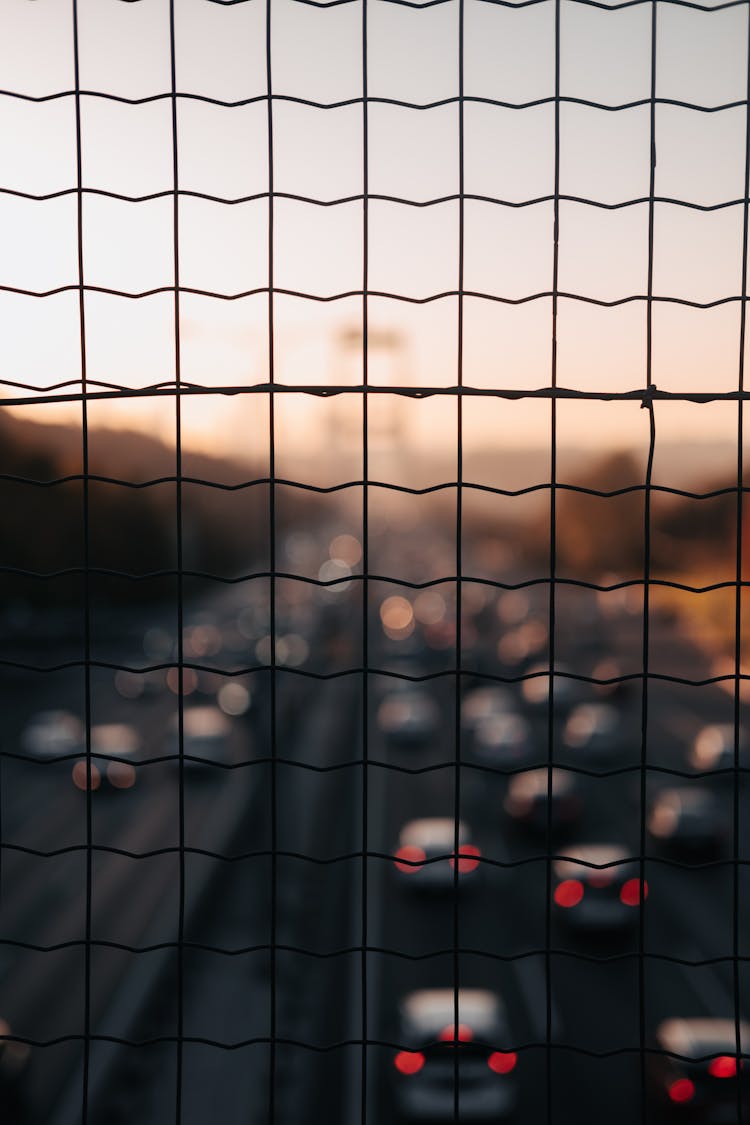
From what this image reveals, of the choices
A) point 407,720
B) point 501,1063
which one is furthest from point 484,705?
point 501,1063

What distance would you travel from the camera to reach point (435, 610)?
38.2m

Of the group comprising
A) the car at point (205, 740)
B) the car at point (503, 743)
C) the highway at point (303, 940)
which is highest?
the car at point (205, 740)

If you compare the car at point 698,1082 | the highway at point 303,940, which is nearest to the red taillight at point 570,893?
the highway at point 303,940

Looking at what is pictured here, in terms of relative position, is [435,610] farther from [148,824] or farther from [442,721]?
[148,824]

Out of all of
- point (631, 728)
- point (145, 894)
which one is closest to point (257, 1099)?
point (145, 894)

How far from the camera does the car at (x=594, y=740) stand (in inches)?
544

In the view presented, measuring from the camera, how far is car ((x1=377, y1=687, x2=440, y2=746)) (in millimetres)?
15867

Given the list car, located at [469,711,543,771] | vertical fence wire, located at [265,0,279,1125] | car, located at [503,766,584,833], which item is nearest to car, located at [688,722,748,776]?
car, located at [503,766,584,833]

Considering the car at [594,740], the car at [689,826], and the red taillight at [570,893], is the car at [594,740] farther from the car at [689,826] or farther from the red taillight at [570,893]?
the red taillight at [570,893]

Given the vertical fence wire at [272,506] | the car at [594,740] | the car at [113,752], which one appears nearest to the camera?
the vertical fence wire at [272,506]

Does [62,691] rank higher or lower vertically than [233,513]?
lower

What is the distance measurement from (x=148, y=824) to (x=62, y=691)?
29.9ft

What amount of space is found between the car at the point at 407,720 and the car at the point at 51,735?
15.6ft

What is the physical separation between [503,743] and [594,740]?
1.24m
